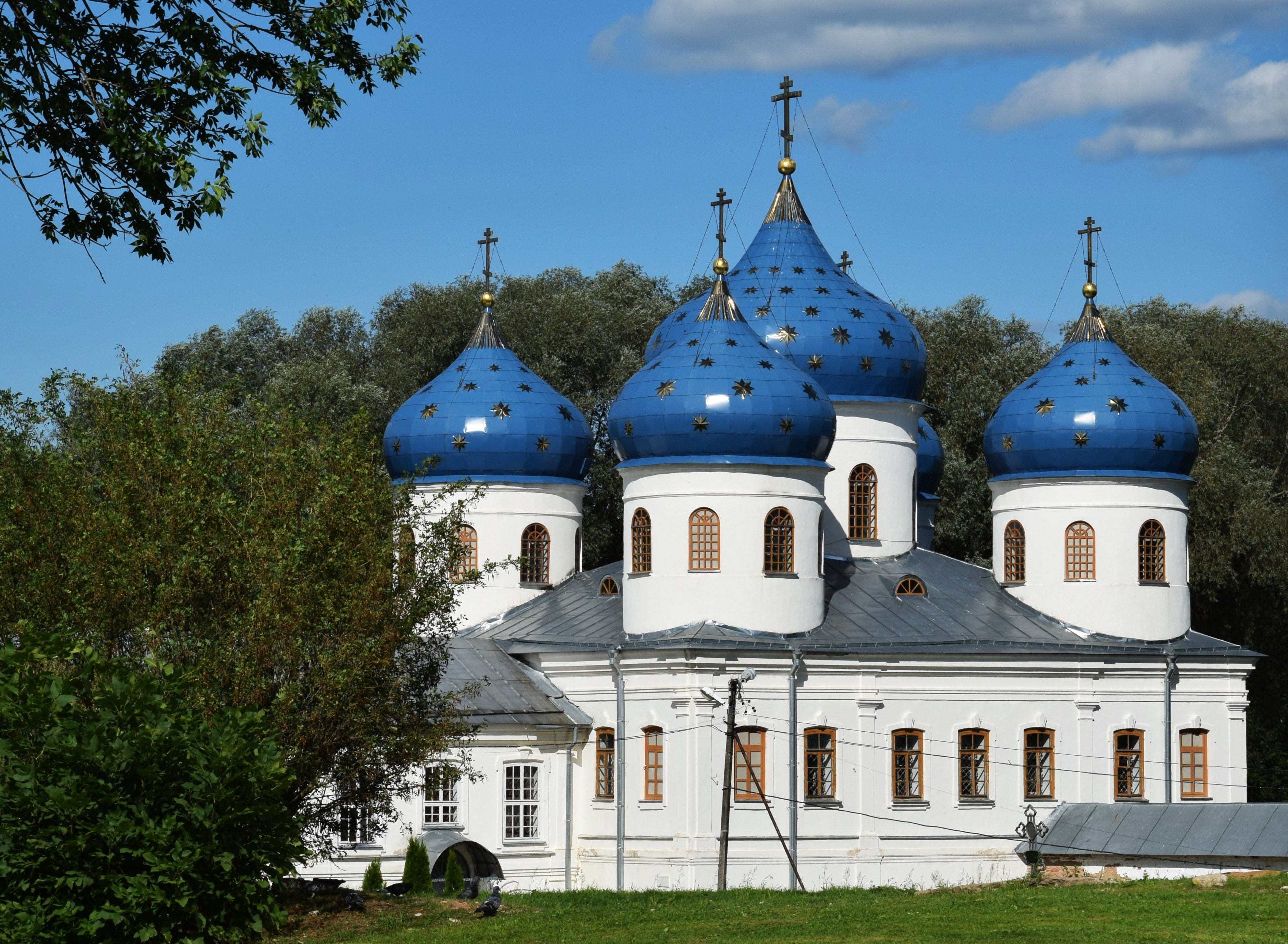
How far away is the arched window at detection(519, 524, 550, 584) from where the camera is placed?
3647 cm

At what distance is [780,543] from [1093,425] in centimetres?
664

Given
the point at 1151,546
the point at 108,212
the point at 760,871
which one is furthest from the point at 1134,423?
the point at 108,212

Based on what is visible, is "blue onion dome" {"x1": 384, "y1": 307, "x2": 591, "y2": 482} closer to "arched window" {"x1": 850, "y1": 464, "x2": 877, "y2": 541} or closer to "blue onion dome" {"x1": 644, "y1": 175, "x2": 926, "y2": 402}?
"blue onion dome" {"x1": 644, "y1": 175, "x2": 926, "y2": 402}

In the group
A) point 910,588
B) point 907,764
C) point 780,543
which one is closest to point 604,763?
point 780,543

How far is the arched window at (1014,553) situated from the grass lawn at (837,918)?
11.9 meters

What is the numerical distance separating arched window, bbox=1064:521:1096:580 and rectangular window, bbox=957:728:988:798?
149 inches

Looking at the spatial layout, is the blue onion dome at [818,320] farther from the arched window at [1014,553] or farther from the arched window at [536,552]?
the arched window at [536,552]

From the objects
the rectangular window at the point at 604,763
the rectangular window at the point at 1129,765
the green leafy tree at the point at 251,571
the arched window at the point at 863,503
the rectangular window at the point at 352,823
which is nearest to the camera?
the green leafy tree at the point at 251,571

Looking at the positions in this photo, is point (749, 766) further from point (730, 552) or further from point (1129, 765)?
point (1129, 765)

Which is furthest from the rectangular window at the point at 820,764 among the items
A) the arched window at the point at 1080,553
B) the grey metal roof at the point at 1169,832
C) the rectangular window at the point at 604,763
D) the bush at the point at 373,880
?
the bush at the point at 373,880

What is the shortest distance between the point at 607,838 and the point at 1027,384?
37.4 feet

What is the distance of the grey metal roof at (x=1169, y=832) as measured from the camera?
2984 cm

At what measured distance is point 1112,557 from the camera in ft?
113

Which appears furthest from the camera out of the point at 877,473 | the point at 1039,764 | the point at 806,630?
the point at 877,473
